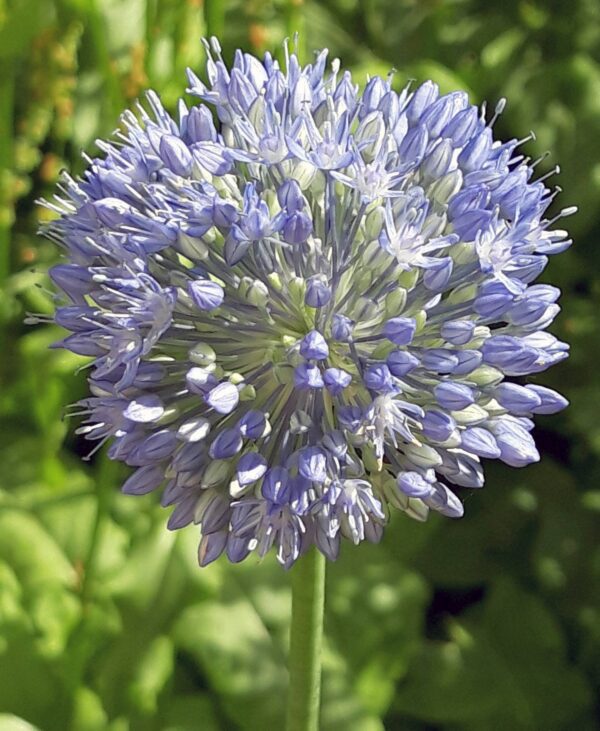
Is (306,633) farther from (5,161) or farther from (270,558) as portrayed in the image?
(5,161)

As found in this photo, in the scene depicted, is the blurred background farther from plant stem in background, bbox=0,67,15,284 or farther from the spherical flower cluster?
the spherical flower cluster

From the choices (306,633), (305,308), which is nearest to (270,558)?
(306,633)

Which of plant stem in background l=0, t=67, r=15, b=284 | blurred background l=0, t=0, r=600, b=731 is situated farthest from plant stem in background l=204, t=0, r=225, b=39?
plant stem in background l=0, t=67, r=15, b=284

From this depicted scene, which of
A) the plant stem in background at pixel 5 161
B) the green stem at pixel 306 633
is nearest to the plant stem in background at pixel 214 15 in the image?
the plant stem in background at pixel 5 161

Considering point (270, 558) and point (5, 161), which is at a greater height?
point (5, 161)

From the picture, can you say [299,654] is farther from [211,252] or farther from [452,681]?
[452,681]

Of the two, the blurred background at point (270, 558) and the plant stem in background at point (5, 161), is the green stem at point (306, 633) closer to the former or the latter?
the blurred background at point (270, 558)
